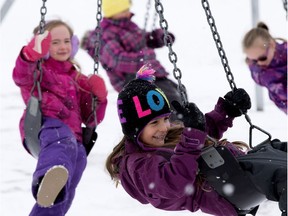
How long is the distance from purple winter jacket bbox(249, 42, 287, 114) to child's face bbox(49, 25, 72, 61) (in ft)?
5.04

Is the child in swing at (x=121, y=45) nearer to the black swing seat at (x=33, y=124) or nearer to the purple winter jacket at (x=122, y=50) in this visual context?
the purple winter jacket at (x=122, y=50)

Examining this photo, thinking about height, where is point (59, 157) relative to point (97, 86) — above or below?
below

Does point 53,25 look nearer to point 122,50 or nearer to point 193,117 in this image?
point 122,50

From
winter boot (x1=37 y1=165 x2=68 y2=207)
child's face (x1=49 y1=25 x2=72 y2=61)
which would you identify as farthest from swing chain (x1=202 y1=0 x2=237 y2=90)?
child's face (x1=49 y1=25 x2=72 y2=61)

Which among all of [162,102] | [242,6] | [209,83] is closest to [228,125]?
[162,102]

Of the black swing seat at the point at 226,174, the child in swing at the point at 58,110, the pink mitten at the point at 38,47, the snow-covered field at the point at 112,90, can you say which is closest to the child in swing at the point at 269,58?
the snow-covered field at the point at 112,90

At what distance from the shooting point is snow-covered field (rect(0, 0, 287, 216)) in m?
4.24

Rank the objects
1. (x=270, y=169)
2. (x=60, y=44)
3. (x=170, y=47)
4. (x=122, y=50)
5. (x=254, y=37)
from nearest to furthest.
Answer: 1. (x=270, y=169)
2. (x=170, y=47)
3. (x=60, y=44)
4. (x=254, y=37)
5. (x=122, y=50)

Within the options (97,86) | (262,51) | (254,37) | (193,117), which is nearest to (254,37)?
(254,37)

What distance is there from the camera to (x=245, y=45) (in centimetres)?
466

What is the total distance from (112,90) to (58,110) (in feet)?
14.1

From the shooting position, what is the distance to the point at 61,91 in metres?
3.55

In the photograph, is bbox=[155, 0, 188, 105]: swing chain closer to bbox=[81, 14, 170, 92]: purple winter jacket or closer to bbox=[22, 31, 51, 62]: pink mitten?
bbox=[22, 31, 51, 62]: pink mitten

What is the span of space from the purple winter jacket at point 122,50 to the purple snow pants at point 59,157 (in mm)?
1431
